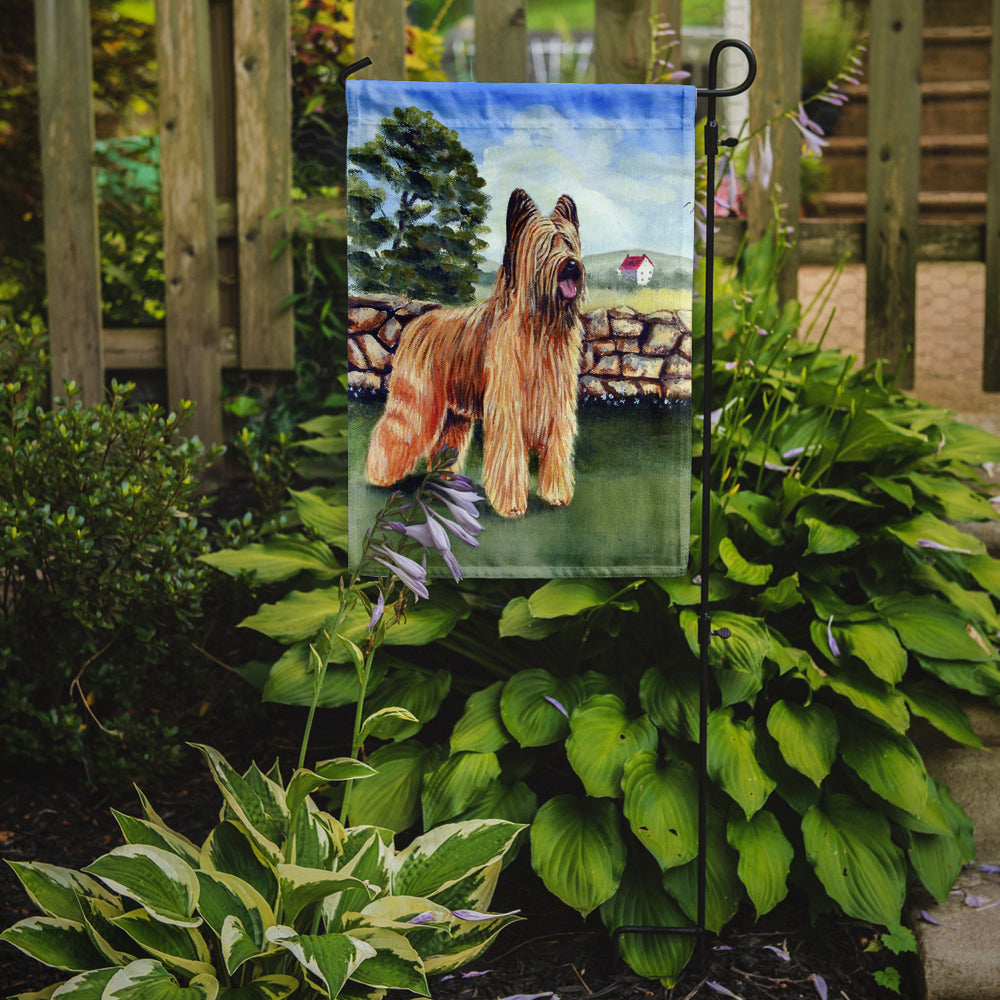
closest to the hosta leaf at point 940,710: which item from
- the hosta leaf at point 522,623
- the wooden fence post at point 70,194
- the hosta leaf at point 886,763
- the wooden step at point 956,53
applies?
the hosta leaf at point 886,763

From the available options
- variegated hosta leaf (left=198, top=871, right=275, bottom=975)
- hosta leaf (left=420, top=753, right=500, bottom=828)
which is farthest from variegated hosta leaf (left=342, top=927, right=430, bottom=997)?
hosta leaf (left=420, top=753, right=500, bottom=828)

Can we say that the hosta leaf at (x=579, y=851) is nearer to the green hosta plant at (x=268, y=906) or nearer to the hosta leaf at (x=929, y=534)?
the green hosta plant at (x=268, y=906)

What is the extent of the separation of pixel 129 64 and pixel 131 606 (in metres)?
2.93

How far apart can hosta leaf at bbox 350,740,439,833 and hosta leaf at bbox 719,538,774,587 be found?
71 cm

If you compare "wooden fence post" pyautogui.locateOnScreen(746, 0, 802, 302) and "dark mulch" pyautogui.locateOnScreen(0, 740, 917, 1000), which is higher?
"wooden fence post" pyautogui.locateOnScreen(746, 0, 802, 302)

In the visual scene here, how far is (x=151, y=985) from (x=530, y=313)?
1214 millimetres

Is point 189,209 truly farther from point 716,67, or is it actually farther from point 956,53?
point 956,53

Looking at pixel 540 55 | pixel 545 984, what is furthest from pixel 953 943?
pixel 540 55

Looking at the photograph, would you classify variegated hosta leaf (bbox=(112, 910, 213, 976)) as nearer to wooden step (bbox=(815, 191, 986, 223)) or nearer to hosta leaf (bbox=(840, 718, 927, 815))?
hosta leaf (bbox=(840, 718, 927, 815))

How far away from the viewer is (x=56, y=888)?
1.62m

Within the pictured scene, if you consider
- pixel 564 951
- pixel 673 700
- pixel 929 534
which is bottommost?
pixel 564 951

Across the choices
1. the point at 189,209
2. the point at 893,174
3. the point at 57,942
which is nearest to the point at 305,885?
the point at 57,942

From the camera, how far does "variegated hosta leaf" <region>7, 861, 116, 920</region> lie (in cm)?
159

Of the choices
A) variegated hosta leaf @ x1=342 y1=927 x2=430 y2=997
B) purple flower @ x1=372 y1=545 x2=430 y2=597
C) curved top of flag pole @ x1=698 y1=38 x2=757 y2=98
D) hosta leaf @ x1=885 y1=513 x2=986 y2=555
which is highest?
curved top of flag pole @ x1=698 y1=38 x2=757 y2=98
